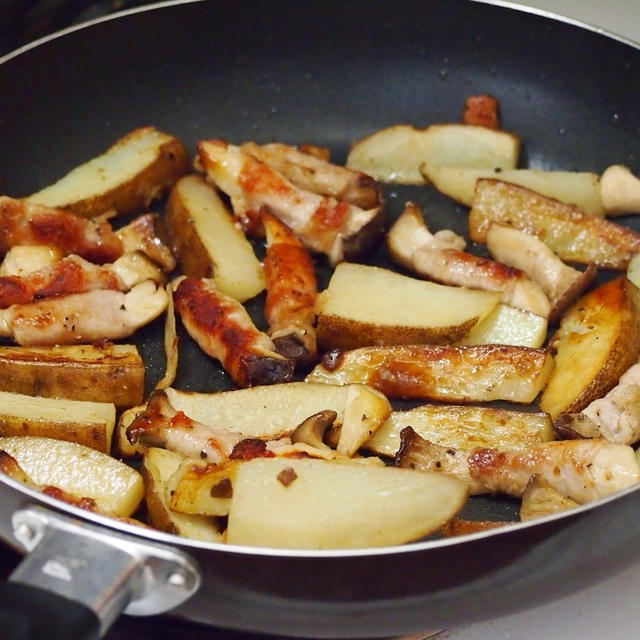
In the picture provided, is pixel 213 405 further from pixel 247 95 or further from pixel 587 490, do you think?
pixel 247 95

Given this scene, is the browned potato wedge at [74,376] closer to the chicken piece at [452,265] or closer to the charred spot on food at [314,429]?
the charred spot on food at [314,429]

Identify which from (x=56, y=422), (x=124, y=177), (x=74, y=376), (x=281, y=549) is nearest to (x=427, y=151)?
(x=124, y=177)

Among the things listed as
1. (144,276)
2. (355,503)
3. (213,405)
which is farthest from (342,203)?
(355,503)

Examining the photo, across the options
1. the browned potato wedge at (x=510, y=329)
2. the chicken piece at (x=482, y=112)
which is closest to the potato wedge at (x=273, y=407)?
the browned potato wedge at (x=510, y=329)

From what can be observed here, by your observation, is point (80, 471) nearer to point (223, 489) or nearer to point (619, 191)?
point (223, 489)

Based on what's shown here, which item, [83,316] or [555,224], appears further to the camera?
[555,224]

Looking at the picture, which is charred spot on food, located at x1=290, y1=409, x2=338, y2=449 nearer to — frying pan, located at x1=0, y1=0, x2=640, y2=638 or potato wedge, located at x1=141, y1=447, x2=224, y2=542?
potato wedge, located at x1=141, y1=447, x2=224, y2=542

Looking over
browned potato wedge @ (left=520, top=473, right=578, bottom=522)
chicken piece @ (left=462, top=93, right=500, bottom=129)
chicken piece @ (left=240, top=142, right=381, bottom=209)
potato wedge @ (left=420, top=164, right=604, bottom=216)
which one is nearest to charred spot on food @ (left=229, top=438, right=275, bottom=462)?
browned potato wedge @ (left=520, top=473, right=578, bottom=522)
